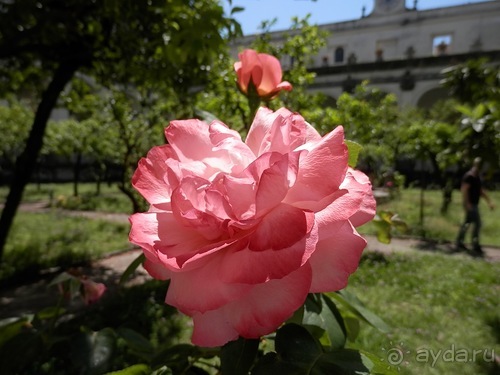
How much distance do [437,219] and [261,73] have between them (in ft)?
34.0

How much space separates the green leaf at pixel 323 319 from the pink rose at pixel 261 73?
0.44 m

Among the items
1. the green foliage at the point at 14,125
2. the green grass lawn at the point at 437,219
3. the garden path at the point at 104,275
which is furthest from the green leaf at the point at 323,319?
the green foliage at the point at 14,125

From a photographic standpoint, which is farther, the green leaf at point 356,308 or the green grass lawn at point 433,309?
the green grass lawn at point 433,309

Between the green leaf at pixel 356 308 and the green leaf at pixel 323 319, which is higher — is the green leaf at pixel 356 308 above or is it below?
below

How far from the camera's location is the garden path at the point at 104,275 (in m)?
4.32

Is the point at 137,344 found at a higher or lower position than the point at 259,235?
lower

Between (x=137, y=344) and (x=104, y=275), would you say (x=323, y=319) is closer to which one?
(x=137, y=344)

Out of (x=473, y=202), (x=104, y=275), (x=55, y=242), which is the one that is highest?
(x=473, y=202)

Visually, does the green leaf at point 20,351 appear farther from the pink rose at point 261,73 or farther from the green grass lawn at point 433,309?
the green grass lawn at point 433,309

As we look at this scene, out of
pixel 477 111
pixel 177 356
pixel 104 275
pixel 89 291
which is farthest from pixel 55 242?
pixel 177 356

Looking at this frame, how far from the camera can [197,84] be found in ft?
16.2

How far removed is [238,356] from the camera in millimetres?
524

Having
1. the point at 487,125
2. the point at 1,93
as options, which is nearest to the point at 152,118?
the point at 1,93

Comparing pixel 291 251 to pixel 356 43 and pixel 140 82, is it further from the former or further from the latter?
pixel 356 43
